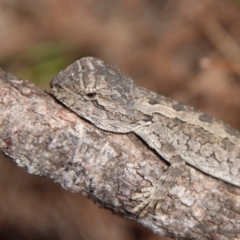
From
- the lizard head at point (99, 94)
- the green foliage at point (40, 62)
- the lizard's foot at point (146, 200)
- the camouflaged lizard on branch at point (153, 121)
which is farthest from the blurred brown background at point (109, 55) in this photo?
the lizard's foot at point (146, 200)

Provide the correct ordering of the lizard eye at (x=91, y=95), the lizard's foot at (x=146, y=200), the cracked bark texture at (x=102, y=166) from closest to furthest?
1. the cracked bark texture at (x=102, y=166)
2. the lizard's foot at (x=146, y=200)
3. the lizard eye at (x=91, y=95)

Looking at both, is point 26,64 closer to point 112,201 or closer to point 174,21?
point 174,21

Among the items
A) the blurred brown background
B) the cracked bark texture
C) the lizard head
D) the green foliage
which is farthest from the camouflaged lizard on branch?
the green foliage

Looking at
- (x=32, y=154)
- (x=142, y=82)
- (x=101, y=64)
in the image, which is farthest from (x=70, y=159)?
(x=142, y=82)

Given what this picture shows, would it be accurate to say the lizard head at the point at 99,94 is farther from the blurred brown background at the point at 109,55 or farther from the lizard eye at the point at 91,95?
the blurred brown background at the point at 109,55

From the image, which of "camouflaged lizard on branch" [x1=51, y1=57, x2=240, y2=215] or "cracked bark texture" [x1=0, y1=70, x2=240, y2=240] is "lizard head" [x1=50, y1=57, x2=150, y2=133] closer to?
"camouflaged lizard on branch" [x1=51, y1=57, x2=240, y2=215]

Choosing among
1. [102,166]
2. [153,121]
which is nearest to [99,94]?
[153,121]
